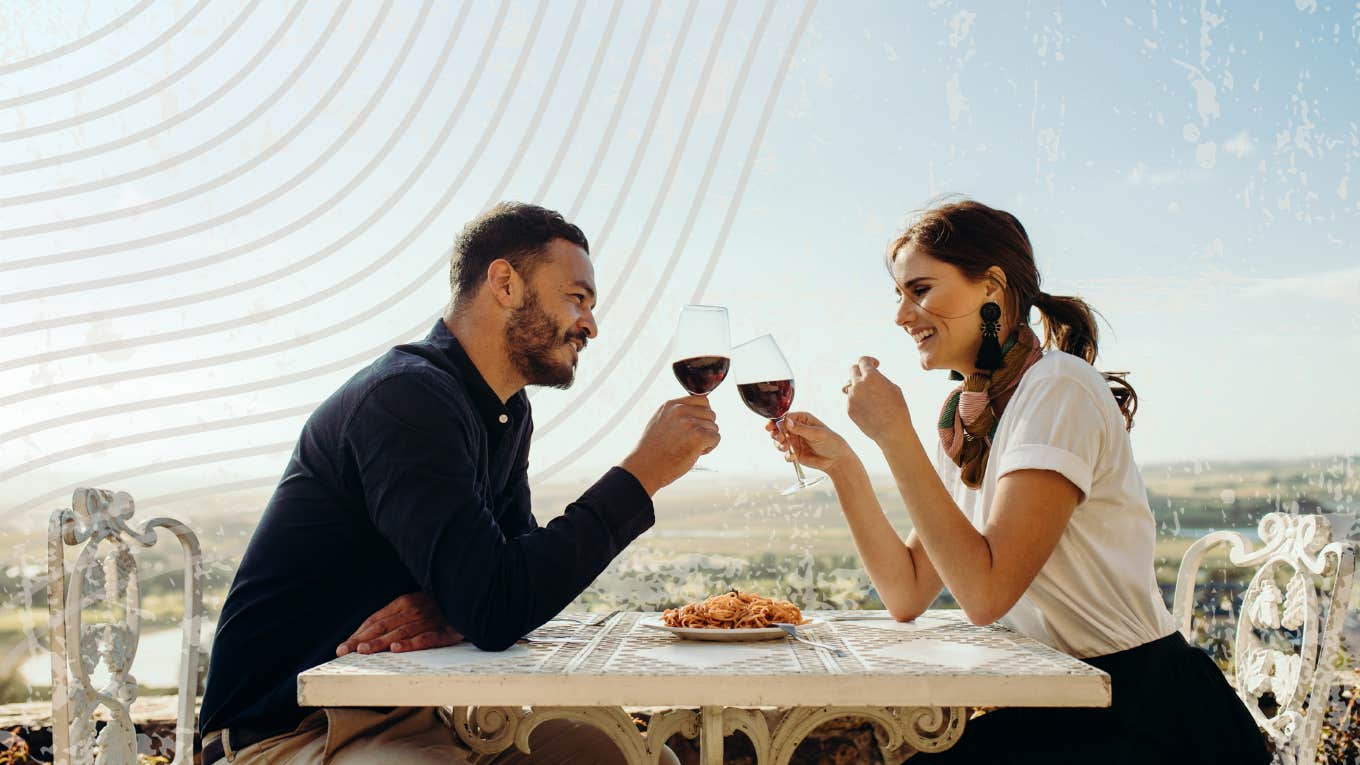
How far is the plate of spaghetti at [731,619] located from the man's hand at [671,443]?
0.74 ft

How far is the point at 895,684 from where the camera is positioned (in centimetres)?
121

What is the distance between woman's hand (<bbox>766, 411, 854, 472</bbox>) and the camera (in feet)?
5.82

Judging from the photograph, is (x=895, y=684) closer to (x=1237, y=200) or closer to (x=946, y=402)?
(x=946, y=402)

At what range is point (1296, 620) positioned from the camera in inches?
71.3

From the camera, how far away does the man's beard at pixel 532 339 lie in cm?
186
